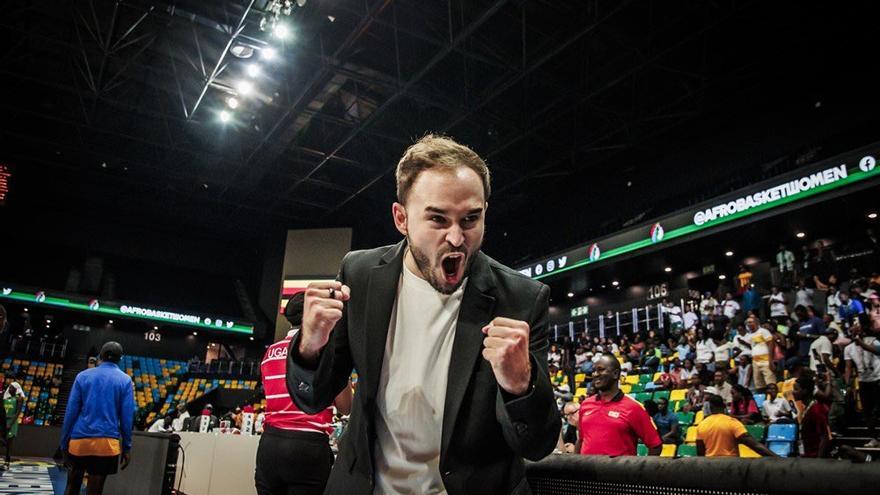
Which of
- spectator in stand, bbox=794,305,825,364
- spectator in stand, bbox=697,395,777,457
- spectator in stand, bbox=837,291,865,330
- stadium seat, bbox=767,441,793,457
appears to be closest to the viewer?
spectator in stand, bbox=697,395,777,457

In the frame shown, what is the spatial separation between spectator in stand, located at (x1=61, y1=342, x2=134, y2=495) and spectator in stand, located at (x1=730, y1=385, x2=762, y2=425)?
24.9 ft

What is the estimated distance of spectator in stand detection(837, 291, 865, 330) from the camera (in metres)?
10.1

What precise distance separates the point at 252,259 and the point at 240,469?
25.2 m

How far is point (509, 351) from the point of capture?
1259mm

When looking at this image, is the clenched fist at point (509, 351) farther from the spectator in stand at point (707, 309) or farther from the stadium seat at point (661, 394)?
the spectator in stand at point (707, 309)

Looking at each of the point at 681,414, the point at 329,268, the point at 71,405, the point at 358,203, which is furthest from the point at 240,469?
the point at 358,203

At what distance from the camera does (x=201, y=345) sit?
104ft

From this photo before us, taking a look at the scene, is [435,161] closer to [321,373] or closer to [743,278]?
[321,373]

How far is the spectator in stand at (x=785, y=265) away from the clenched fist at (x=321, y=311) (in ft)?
50.4

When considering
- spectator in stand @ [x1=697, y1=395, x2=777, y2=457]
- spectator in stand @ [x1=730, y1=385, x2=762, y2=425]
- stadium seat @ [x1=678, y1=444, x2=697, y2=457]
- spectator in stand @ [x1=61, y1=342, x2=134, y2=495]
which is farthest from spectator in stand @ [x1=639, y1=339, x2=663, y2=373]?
spectator in stand @ [x1=61, y1=342, x2=134, y2=495]

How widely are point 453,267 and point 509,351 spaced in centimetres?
30

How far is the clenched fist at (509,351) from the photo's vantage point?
1.26 meters

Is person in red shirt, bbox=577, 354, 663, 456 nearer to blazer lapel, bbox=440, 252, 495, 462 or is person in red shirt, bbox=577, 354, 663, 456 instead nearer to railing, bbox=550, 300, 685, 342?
blazer lapel, bbox=440, 252, 495, 462

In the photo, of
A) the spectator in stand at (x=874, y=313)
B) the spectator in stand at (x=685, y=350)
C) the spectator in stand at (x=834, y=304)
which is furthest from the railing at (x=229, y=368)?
the spectator in stand at (x=874, y=313)
